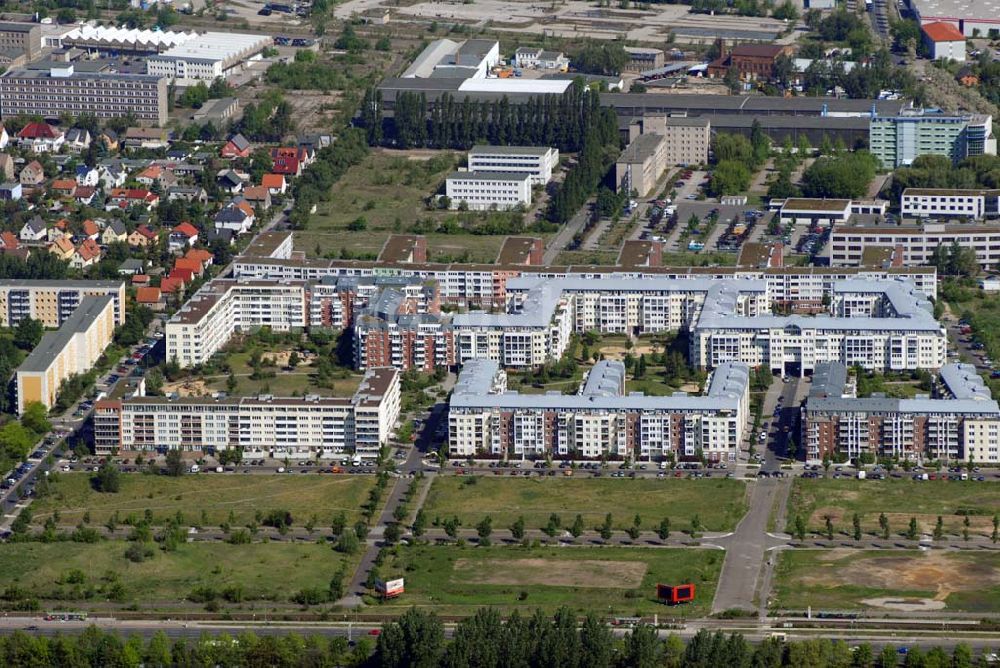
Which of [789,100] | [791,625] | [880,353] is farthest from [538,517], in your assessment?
[789,100]

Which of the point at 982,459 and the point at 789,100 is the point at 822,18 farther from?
the point at 982,459

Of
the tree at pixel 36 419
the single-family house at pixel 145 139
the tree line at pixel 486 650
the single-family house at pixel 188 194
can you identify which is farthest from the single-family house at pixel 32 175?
the tree line at pixel 486 650

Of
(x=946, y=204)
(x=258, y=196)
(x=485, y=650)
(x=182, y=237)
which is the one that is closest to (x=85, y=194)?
(x=258, y=196)

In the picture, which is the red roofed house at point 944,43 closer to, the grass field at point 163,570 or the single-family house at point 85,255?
the single-family house at point 85,255

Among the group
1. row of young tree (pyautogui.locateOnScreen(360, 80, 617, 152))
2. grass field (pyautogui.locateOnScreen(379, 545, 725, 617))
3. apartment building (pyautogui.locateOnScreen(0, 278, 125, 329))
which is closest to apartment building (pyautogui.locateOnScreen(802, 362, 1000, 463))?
grass field (pyautogui.locateOnScreen(379, 545, 725, 617))

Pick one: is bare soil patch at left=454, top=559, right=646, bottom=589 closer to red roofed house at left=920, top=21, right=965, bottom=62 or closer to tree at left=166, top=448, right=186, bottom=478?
tree at left=166, top=448, right=186, bottom=478
